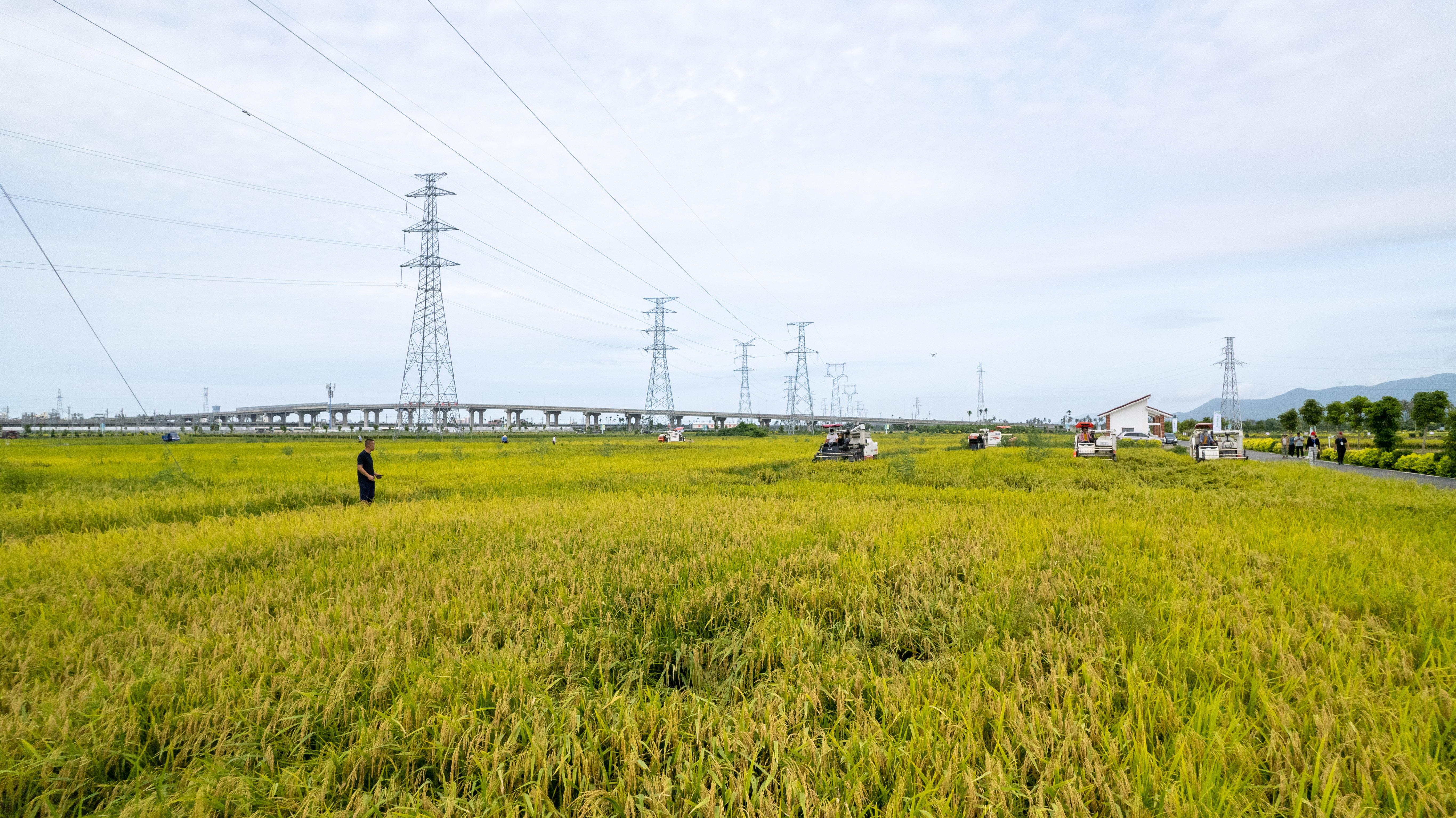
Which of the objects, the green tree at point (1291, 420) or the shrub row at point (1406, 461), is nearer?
the shrub row at point (1406, 461)

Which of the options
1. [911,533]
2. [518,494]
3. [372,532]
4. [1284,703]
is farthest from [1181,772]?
Answer: [518,494]

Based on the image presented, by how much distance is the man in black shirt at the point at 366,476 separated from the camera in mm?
13484

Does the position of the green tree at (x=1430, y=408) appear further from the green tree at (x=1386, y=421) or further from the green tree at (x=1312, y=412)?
the green tree at (x=1312, y=412)

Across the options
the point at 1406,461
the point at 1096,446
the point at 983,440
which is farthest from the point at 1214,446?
the point at 983,440

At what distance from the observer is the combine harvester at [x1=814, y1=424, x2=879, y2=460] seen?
27938 millimetres

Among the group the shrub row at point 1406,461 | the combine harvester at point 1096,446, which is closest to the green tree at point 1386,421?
the shrub row at point 1406,461

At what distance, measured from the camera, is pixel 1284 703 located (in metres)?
3.34

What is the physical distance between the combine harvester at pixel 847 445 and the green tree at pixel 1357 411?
32.5 metres

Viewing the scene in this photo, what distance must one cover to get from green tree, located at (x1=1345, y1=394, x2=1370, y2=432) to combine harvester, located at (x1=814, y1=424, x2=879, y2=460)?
32.5m

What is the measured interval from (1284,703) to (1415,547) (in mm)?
6681

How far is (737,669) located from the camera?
4277mm

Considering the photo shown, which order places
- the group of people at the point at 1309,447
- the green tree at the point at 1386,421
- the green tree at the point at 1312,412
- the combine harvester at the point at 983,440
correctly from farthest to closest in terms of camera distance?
1. the green tree at the point at 1312,412
2. the combine harvester at the point at 983,440
3. the green tree at the point at 1386,421
4. the group of people at the point at 1309,447

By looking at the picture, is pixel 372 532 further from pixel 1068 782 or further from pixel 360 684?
pixel 1068 782

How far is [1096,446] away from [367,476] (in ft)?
99.8
